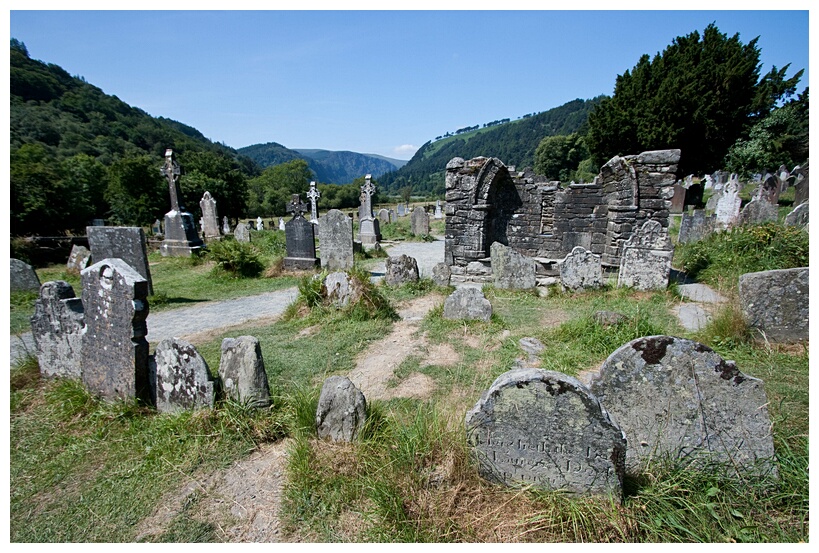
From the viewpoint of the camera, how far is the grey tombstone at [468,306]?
629 centimetres

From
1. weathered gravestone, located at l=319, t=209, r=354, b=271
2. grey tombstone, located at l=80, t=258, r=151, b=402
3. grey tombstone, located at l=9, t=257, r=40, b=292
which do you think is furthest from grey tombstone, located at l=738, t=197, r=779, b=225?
grey tombstone, located at l=9, t=257, r=40, b=292

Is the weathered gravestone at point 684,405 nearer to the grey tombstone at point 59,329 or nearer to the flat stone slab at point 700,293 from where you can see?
the grey tombstone at point 59,329

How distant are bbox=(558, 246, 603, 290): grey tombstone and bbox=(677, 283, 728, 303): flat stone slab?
5.24ft

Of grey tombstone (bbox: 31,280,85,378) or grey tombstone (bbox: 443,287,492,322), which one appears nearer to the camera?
grey tombstone (bbox: 31,280,85,378)

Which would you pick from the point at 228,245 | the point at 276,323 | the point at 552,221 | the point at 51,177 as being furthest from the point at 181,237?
the point at 552,221

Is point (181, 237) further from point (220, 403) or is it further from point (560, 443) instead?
point (560, 443)

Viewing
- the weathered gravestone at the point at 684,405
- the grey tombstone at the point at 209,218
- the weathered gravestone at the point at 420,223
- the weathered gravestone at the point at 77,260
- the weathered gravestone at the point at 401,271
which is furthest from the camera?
the grey tombstone at the point at 209,218

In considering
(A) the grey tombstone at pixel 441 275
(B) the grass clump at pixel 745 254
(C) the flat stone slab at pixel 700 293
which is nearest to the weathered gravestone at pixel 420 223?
(A) the grey tombstone at pixel 441 275

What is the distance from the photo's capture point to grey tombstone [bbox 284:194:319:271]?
11.0 metres

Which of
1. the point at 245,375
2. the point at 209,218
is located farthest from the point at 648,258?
the point at 209,218

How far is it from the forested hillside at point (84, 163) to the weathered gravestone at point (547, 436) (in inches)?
725

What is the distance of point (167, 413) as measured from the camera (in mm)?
3441

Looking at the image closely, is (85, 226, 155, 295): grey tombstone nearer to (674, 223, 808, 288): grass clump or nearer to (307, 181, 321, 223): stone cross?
(307, 181, 321, 223): stone cross

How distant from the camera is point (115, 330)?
11.4ft
